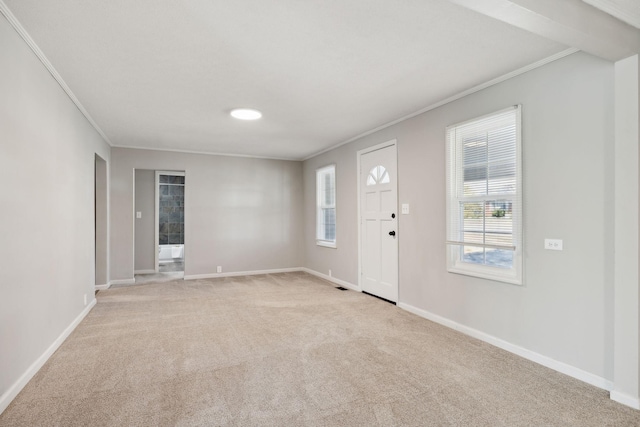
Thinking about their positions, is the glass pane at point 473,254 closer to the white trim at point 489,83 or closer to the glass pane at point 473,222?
the glass pane at point 473,222

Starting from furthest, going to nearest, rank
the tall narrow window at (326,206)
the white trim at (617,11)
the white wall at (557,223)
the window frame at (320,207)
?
1. the window frame at (320,207)
2. the tall narrow window at (326,206)
3. the white wall at (557,223)
4. the white trim at (617,11)

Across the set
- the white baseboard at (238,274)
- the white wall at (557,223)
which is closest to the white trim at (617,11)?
the white wall at (557,223)

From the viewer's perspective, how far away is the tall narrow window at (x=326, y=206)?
20.9 feet

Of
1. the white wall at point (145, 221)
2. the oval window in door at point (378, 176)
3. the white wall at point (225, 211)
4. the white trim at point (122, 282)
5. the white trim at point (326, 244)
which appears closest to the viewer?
the oval window in door at point (378, 176)

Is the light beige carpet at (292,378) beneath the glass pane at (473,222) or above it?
beneath

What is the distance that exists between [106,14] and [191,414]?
255cm

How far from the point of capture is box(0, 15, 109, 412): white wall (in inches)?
86.4

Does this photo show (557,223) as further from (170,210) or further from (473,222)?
(170,210)

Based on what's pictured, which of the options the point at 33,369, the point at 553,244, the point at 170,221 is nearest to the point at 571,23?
the point at 553,244

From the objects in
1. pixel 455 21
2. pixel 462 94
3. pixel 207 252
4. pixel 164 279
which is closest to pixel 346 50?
pixel 455 21

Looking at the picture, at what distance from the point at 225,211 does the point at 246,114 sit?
308cm

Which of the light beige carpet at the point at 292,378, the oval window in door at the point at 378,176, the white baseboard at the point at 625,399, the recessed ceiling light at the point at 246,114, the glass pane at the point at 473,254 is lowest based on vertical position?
the light beige carpet at the point at 292,378

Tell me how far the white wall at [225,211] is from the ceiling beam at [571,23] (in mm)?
5770

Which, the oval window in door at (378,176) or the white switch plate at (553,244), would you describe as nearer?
the white switch plate at (553,244)
